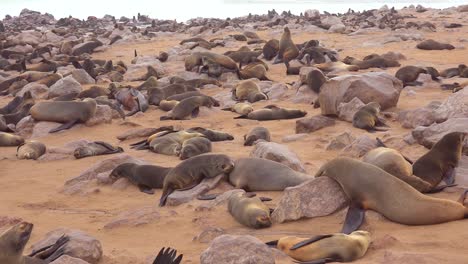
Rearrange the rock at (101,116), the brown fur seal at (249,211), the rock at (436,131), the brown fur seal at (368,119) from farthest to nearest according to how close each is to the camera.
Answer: the rock at (101,116) → the brown fur seal at (368,119) → the rock at (436,131) → the brown fur seal at (249,211)

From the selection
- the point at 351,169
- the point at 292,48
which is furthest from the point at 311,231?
the point at 292,48

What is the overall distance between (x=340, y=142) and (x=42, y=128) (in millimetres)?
4258

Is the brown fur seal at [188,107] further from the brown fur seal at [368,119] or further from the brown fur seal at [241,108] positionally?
the brown fur seal at [368,119]

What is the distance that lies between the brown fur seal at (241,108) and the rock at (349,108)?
1.58 m

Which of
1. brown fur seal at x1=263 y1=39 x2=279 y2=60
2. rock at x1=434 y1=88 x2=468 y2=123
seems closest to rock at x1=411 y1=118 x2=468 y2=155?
rock at x1=434 y1=88 x2=468 y2=123

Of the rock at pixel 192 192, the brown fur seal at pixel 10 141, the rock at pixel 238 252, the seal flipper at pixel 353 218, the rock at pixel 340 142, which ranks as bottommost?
the brown fur seal at pixel 10 141

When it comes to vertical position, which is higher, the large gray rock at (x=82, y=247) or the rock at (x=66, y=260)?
the rock at (x=66, y=260)

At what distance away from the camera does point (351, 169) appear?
13.9 feet

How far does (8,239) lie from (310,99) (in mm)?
6362

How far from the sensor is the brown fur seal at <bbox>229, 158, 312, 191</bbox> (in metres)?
5.00

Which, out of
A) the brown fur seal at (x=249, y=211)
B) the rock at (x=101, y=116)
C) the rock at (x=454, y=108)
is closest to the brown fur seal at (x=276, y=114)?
the rock at (x=454, y=108)

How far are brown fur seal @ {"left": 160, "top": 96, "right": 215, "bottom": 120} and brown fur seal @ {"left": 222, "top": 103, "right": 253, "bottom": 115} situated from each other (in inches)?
14.5

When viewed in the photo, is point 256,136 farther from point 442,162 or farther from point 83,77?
point 83,77

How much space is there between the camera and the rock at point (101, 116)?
842 cm
